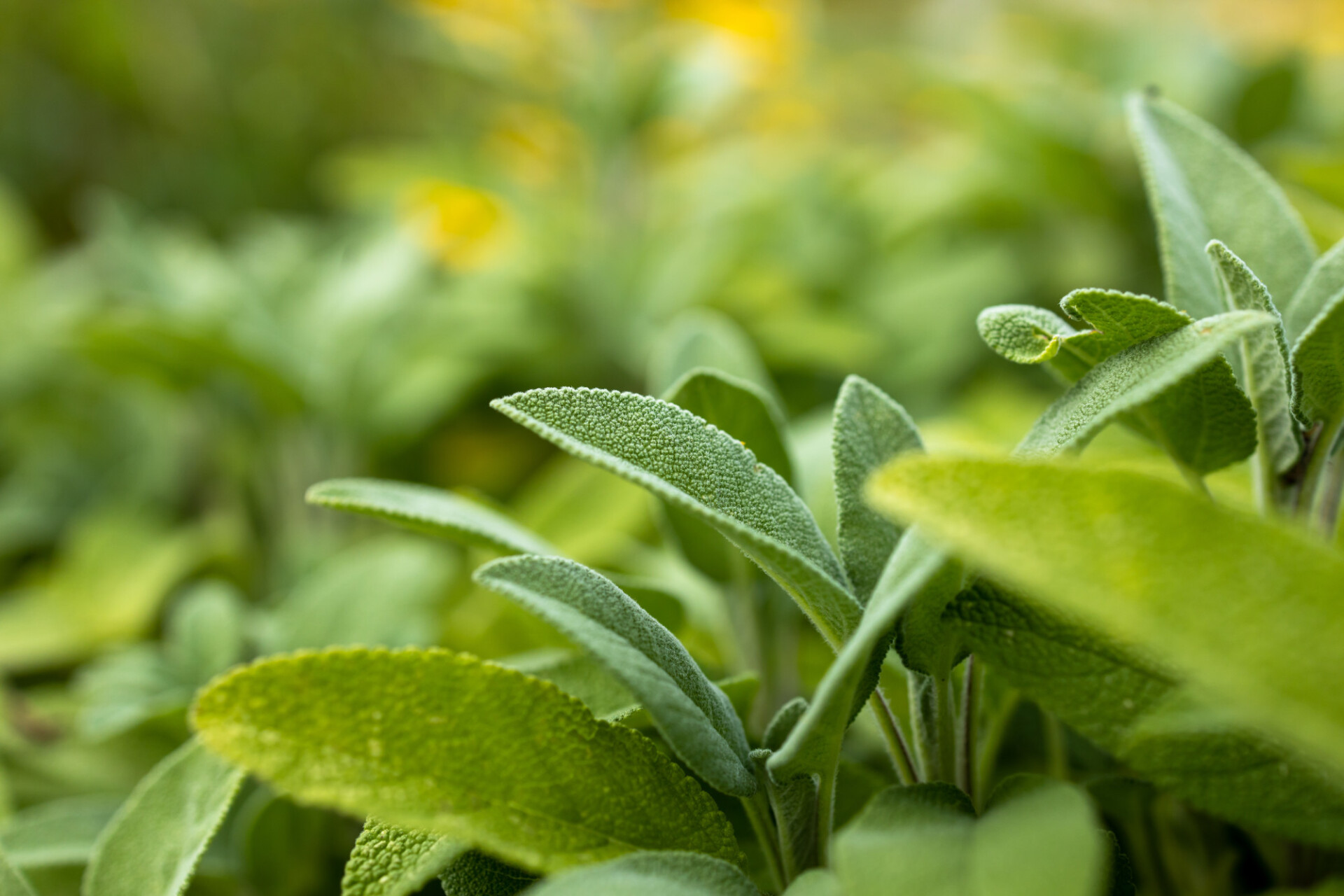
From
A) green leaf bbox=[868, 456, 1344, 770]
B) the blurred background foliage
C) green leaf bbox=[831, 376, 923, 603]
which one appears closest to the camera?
green leaf bbox=[868, 456, 1344, 770]

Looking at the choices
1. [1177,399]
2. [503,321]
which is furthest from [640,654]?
[503,321]

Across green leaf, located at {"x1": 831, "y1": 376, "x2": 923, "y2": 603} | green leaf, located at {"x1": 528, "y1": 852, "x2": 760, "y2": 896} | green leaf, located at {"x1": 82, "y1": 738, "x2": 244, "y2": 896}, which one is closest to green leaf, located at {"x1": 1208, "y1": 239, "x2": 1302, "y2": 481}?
green leaf, located at {"x1": 831, "y1": 376, "x2": 923, "y2": 603}

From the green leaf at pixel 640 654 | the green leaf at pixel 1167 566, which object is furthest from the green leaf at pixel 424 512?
the green leaf at pixel 1167 566

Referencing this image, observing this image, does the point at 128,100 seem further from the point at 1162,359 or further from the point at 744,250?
the point at 1162,359

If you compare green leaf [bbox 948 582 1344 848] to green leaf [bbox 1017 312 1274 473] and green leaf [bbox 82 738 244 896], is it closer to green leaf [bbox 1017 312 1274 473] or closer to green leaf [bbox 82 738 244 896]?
green leaf [bbox 1017 312 1274 473]

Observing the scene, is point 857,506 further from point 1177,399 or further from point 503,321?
point 503,321

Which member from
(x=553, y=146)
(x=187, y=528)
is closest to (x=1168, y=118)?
(x=187, y=528)
